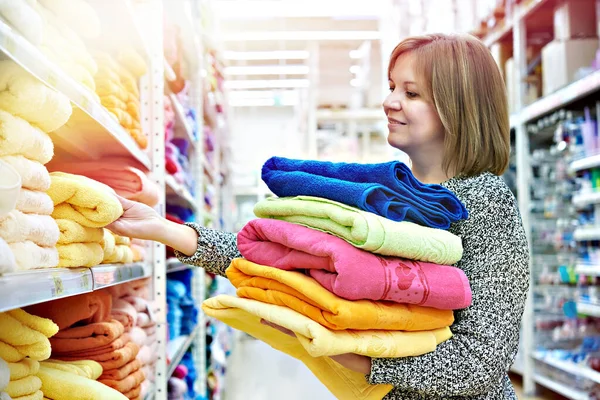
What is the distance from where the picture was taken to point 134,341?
1487 millimetres

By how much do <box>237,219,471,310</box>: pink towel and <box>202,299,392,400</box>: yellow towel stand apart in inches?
5.2

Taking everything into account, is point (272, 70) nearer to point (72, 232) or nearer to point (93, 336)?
point (93, 336)

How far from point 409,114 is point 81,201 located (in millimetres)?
648

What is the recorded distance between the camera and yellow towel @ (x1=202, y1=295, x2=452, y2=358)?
957 millimetres

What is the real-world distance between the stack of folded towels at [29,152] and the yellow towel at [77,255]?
0.16 feet

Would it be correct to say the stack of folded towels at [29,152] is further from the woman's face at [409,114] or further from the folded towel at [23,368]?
the woman's face at [409,114]

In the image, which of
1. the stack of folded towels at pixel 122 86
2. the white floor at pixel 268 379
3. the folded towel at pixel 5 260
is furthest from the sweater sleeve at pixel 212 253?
the white floor at pixel 268 379

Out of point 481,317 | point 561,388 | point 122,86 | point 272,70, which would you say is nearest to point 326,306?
point 481,317

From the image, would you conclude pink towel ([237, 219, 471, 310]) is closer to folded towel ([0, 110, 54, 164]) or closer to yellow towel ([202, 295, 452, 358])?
yellow towel ([202, 295, 452, 358])

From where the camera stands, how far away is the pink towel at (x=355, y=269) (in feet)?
3.15

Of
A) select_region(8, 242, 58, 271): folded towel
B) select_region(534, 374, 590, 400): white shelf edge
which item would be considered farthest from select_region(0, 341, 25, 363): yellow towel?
select_region(534, 374, 590, 400): white shelf edge

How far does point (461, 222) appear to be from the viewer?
1167 millimetres

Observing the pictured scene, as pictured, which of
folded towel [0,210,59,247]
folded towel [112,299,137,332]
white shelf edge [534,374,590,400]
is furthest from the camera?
white shelf edge [534,374,590,400]

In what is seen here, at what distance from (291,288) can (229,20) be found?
759 centimetres
